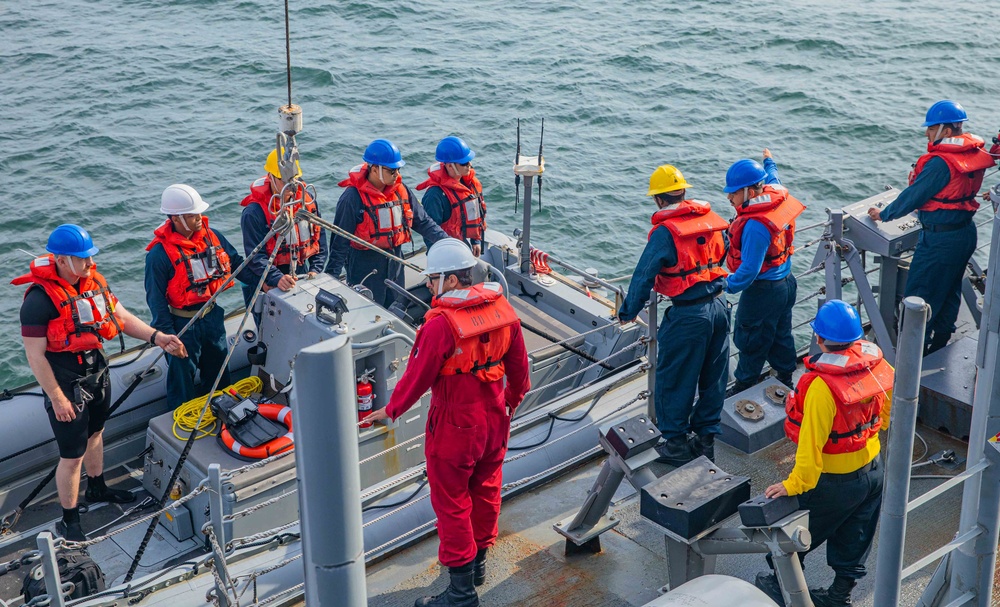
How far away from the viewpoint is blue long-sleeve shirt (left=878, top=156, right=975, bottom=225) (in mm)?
6172

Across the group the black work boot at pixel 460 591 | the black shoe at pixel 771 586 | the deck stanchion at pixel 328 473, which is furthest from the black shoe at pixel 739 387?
the deck stanchion at pixel 328 473

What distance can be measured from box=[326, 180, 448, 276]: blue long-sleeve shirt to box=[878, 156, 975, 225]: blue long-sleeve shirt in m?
2.86

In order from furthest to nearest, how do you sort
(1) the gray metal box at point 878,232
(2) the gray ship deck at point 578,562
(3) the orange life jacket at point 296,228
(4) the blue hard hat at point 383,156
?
(4) the blue hard hat at point 383,156 → (1) the gray metal box at point 878,232 → (3) the orange life jacket at point 296,228 → (2) the gray ship deck at point 578,562

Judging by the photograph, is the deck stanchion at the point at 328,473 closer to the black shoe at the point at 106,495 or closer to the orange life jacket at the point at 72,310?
the orange life jacket at the point at 72,310

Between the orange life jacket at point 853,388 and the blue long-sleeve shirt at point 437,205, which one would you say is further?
the blue long-sleeve shirt at point 437,205

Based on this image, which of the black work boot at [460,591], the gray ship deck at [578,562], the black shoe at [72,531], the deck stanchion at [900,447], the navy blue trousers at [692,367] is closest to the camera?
the deck stanchion at [900,447]

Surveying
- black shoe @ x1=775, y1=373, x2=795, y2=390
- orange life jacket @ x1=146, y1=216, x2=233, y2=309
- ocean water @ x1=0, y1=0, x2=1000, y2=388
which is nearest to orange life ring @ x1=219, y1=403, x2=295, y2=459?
orange life jacket @ x1=146, y1=216, x2=233, y2=309

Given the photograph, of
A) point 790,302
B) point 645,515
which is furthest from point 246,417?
point 790,302

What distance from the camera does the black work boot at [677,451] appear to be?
566 centimetres

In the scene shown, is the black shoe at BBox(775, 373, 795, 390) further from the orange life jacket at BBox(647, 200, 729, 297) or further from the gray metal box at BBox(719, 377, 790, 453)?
the orange life jacket at BBox(647, 200, 729, 297)

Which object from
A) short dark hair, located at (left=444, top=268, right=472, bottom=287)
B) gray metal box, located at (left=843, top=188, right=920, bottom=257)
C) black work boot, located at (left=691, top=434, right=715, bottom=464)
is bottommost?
black work boot, located at (left=691, top=434, right=715, bottom=464)

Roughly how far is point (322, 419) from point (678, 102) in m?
15.0

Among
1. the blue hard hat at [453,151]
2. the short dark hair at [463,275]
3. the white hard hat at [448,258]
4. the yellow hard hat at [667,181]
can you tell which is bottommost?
the blue hard hat at [453,151]

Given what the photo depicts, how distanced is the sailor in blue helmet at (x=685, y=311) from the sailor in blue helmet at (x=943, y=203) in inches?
63.0
